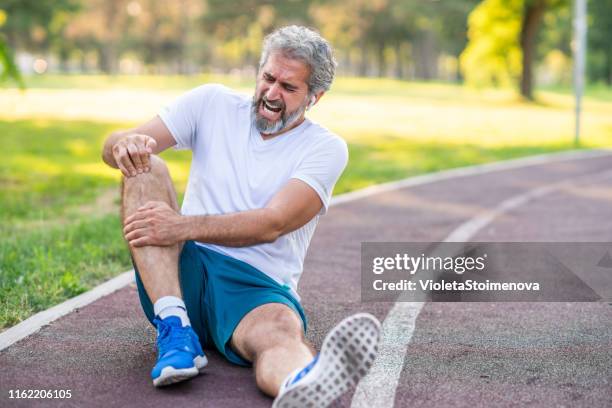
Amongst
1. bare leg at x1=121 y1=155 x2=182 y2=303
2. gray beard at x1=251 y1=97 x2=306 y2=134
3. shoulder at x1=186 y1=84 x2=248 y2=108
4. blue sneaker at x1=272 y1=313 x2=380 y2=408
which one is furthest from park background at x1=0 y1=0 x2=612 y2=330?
blue sneaker at x1=272 y1=313 x2=380 y2=408

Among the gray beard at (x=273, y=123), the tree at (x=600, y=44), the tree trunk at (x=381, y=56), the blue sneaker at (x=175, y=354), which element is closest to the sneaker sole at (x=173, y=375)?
the blue sneaker at (x=175, y=354)

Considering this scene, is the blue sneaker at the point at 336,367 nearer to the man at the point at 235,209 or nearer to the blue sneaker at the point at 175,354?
the man at the point at 235,209

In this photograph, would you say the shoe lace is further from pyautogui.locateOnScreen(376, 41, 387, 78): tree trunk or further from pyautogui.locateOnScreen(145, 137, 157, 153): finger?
pyautogui.locateOnScreen(376, 41, 387, 78): tree trunk

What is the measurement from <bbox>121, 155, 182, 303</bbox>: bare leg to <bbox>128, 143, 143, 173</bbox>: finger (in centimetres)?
4

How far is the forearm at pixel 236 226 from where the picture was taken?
416cm

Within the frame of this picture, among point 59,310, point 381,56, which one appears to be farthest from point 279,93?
point 381,56

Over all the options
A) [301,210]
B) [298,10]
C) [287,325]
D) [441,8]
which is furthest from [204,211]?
[298,10]

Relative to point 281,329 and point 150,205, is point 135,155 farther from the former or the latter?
point 281,329

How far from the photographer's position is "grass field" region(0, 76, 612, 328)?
633 cm

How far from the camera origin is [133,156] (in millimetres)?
4230

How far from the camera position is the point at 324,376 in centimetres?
323

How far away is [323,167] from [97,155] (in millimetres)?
11872

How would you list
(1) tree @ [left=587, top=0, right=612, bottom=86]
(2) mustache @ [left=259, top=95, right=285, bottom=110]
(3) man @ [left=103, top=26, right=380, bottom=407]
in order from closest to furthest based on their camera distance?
(3) man @ [left=103, top=26, right=380, bottom=407]
(2) mustache @ [left=259, top=95, right=285, bottom=110]
(1) tree @ [left=587, top=0, right=612, bottom=86]

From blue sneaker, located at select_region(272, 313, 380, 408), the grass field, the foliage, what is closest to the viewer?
blue sneaker, located at select_region(272, 313, 380, 408)
